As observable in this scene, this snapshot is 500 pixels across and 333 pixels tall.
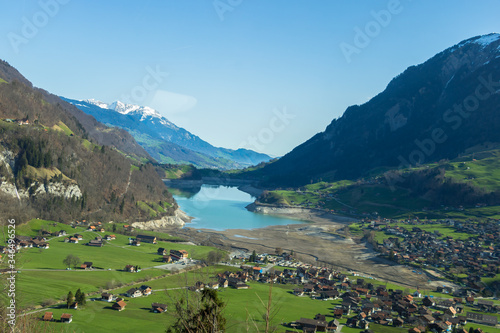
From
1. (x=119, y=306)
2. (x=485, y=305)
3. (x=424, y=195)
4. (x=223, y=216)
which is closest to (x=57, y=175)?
(x=223, y=216)

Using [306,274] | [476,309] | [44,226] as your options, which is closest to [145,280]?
[306,274]

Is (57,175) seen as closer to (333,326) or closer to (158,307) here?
(158,307)

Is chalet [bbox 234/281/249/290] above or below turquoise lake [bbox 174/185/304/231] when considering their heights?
below

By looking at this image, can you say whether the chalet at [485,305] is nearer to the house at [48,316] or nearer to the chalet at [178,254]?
the chalet at [178,254]

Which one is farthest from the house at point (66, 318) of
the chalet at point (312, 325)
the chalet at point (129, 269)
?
the chalet at point (312, 325)

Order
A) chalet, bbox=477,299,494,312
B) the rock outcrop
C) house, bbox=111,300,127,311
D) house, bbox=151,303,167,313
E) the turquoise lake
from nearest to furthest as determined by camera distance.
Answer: house, bbox=111,300,127,311
house, bbox=151,303,167,313
chalet, bbox=477,299,494,312
the rock outcrop
the turquoise lake

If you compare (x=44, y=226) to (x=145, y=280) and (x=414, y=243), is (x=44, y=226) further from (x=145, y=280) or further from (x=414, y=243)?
(x=414, y=243)

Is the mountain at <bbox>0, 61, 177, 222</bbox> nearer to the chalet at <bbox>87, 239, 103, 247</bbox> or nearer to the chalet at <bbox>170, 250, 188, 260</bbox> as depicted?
the chalet at <bbox>87, 239, 103, 247</bbox>

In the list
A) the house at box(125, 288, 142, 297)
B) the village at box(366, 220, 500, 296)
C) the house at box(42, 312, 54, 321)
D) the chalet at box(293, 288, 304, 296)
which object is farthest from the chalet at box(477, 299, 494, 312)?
the house at box(42, 312, 54, 321)
